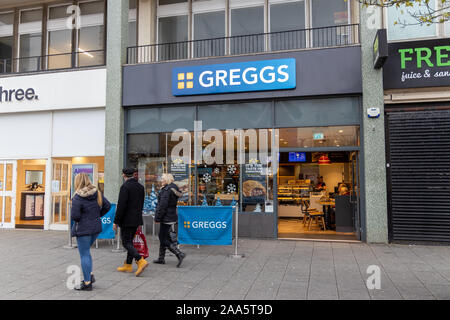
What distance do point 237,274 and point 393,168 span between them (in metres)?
5.24

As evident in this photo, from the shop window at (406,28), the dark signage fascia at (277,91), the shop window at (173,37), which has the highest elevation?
the shop window at (173,37)

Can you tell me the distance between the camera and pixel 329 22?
10516mm

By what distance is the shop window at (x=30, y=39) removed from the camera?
42.6 feet

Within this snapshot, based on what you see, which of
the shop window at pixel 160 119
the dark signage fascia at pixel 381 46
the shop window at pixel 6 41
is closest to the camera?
the dark signage fascia at pixel 381 46

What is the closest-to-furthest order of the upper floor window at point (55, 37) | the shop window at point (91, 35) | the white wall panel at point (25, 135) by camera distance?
the white wall panel at point (25, 135), the shop window at point (91, 35), the upper floor window at point (55, 37)

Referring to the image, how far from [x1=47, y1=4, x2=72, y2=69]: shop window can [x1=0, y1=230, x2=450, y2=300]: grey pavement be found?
679 centimetres

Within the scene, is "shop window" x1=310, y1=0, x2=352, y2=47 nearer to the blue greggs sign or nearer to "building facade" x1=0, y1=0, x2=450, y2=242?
"building facade" x1=0, y1=0, x2=450, y2=242

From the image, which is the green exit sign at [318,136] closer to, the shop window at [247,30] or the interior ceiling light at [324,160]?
the shop window at [247,30]

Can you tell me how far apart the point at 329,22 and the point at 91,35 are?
816cm

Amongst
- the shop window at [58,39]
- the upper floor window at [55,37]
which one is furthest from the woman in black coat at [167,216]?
the shop window at [58,39]

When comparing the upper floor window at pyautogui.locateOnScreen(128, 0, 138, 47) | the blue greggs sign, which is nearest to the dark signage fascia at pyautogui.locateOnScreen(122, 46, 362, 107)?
the blue greggs sign

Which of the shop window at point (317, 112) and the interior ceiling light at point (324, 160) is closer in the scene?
the shop window at point (317, 112)

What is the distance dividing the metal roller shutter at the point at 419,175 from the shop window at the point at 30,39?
1236 centimetres

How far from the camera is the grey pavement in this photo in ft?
16.9
